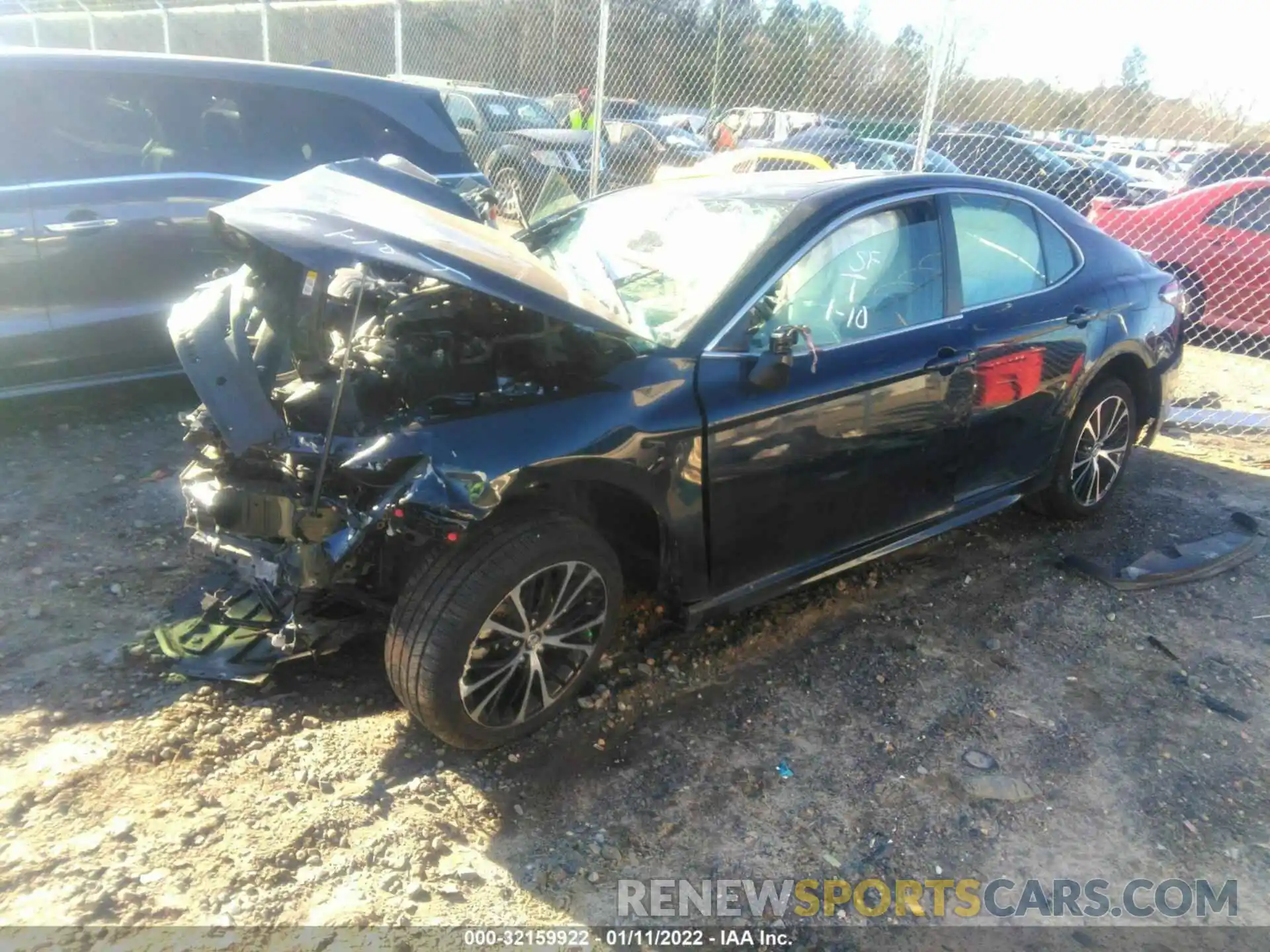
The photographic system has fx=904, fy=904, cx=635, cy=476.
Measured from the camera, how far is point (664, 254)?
3402 millimetres

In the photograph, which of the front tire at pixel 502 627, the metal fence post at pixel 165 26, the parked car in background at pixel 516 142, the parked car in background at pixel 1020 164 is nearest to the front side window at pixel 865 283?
the front tire at pixel 502 627

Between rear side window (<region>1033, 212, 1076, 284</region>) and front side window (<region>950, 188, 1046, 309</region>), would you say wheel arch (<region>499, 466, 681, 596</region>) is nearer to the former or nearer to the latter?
front side window (<region>950, 188, 1046, 309</region>)

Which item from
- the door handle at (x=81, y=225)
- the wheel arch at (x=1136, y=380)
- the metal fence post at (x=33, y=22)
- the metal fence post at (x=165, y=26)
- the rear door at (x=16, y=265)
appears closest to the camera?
the wheel arch at (x=1136, y=380)

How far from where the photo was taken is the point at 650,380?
2.85 m

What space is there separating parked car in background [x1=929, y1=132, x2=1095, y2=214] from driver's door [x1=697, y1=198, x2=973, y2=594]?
6119mm

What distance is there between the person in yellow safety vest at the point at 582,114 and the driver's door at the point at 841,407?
8001 millimetres

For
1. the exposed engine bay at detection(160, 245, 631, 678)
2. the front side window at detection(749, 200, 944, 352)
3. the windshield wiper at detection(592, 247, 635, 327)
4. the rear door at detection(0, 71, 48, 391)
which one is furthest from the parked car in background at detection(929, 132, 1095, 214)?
the rear door at detection(0, 71, 48, 391)

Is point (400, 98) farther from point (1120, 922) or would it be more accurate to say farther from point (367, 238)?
point (1120, 922)

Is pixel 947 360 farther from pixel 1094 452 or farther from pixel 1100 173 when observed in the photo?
pixel 1100 173

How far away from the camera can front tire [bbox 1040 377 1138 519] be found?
14.3 feet

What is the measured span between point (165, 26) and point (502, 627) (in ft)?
54.8

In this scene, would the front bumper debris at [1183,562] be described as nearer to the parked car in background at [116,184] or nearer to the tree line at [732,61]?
the tree line at [732,61]

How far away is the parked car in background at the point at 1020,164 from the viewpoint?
362 inches

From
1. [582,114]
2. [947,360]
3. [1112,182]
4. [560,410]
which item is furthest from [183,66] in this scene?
[1112,182]
